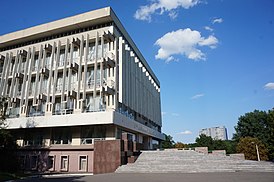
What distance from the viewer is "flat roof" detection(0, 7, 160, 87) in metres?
27.4

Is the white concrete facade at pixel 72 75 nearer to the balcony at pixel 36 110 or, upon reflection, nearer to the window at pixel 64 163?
the balcony at pixel 36 110

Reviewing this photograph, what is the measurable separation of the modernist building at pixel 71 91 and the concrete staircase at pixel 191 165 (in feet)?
6.17

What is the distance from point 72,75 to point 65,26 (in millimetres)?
6608

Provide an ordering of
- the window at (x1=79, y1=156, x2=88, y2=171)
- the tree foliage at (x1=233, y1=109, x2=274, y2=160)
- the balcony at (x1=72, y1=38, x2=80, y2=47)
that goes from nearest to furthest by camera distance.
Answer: the window at (x1=79, y1=156, x2=88, y2=171)
the balcony at (x1=72, y1=38, x2=80, y2=47)
the tree foliage at (x1=233, y1=109, x2=274, y2=160)

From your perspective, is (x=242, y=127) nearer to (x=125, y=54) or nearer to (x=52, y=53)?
(x=125, y=54)

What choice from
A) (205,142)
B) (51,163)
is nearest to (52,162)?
(51,163)

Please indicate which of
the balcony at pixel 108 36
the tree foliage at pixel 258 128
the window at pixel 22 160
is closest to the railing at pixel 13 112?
the window at pixel 22 160

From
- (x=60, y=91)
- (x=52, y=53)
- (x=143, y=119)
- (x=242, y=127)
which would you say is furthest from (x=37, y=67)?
(x=242, y=127)

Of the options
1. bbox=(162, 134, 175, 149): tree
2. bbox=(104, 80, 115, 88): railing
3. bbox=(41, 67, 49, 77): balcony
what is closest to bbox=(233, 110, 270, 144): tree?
bbox=(162, 134, 175, 149): tree

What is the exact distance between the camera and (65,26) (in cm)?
2884

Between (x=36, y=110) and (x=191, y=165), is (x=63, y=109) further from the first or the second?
(x=191, y=165)

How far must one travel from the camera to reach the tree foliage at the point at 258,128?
46.9m

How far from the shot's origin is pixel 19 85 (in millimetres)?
31016

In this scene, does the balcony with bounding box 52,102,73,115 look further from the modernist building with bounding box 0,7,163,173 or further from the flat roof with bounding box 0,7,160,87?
the flat roof with bounding box 0,7,160,87
